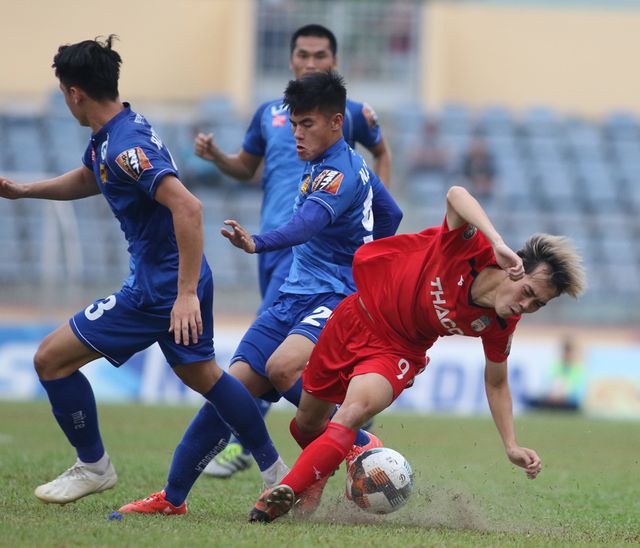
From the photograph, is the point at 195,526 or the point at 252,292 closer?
the point at 195,526

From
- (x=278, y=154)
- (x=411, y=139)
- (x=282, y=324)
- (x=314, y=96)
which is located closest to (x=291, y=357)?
(x=282, y=324)

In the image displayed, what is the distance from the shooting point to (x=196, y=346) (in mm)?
6027

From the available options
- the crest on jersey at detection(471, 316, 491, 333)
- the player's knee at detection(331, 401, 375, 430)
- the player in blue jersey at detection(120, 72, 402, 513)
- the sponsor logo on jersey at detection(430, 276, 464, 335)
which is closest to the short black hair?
the player in blue jersey at detection(120, 72, 402, 513)

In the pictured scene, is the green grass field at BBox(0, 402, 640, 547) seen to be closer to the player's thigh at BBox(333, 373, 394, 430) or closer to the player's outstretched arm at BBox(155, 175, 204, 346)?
the player's thigh at BBox(333, 373, 394, 430)

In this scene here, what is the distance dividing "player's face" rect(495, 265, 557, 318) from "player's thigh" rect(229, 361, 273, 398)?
5.90 feet

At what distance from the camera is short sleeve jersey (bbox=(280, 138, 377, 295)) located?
20.7 ft

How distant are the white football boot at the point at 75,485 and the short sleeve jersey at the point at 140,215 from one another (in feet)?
3.26

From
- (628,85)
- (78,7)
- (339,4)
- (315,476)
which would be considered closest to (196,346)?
(315,476)

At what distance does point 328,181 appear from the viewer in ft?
20.7

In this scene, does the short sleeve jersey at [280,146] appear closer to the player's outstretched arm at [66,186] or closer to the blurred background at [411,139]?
the player's outstretched arm at [66,186]

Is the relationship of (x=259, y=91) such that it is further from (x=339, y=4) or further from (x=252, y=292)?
(x=252, y=292)

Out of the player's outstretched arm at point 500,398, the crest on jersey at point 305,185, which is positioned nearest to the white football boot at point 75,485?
the crest on jersey at point 305,185

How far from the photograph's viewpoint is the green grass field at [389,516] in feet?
17.3

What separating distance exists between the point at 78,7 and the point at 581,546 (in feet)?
75.7
